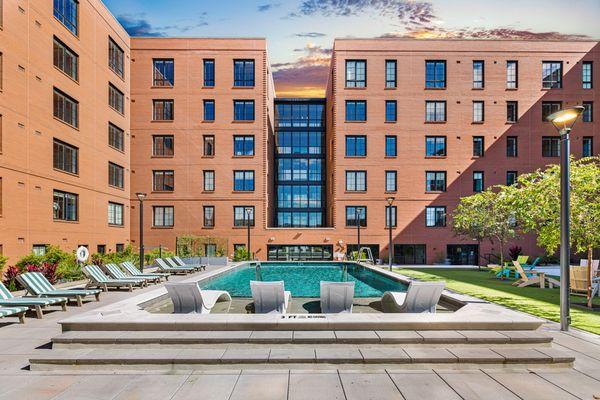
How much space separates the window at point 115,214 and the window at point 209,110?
33.7 feet

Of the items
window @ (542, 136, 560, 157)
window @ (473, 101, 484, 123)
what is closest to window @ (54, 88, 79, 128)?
window @ (473, 101, 484, 123)

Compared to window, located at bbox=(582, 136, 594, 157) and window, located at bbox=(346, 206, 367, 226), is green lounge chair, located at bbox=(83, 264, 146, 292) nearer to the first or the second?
window, located at bbox=(346, 206, 367, 226)

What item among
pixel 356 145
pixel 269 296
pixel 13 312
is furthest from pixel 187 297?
pixel 356 145

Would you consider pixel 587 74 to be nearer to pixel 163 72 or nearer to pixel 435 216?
pixel 435 216

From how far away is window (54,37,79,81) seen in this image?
20672mm

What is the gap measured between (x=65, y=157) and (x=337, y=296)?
65.4 ft

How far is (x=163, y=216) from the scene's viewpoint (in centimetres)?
3144

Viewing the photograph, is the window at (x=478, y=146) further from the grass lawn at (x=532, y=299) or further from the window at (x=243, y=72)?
the window at (x=243, y=72)

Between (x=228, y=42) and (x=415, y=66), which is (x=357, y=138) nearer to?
(x=415, y=66)

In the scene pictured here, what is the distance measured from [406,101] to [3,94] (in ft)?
91.4

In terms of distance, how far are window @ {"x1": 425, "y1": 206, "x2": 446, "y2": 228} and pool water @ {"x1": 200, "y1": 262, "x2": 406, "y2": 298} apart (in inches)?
413

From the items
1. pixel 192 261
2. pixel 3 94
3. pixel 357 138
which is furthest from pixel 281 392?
pixel 357 138

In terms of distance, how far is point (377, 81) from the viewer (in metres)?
31.8

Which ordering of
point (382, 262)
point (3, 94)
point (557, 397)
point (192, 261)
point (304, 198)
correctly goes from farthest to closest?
point (304, 198), point (382, 262), point (192, 261), point (3, 94), point (557, 397)
